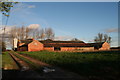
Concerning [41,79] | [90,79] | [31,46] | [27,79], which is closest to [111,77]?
[90,79]

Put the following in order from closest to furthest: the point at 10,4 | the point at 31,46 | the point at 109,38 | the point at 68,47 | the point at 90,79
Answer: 1. the point at 90,79
2. the point at 10,4
3. the point at 31,46
4. the point at 68,47
5. the point at 109,38

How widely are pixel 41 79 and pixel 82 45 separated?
71.2 meters

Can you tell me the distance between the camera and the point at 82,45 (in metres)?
79.2

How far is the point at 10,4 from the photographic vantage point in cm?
1459

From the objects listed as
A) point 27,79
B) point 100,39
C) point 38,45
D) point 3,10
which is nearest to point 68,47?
point 38,45

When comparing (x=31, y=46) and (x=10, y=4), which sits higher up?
(x=10, y=4)

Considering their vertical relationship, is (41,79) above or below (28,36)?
below

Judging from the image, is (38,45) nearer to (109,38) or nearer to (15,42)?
(15,42)

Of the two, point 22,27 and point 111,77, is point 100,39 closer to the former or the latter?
point 22,27

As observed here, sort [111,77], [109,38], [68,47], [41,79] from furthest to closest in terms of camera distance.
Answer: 1. [109,38]
2. [68,47]
3. [41,79]
4. [111,77]

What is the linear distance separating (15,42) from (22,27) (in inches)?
338

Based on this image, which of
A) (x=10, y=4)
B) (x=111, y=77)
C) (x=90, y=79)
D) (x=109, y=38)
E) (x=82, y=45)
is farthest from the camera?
(x=109, y=38)

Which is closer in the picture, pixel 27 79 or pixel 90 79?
pixel 90 79

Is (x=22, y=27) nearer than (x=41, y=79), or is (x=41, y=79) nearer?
(x=41, y=79)
